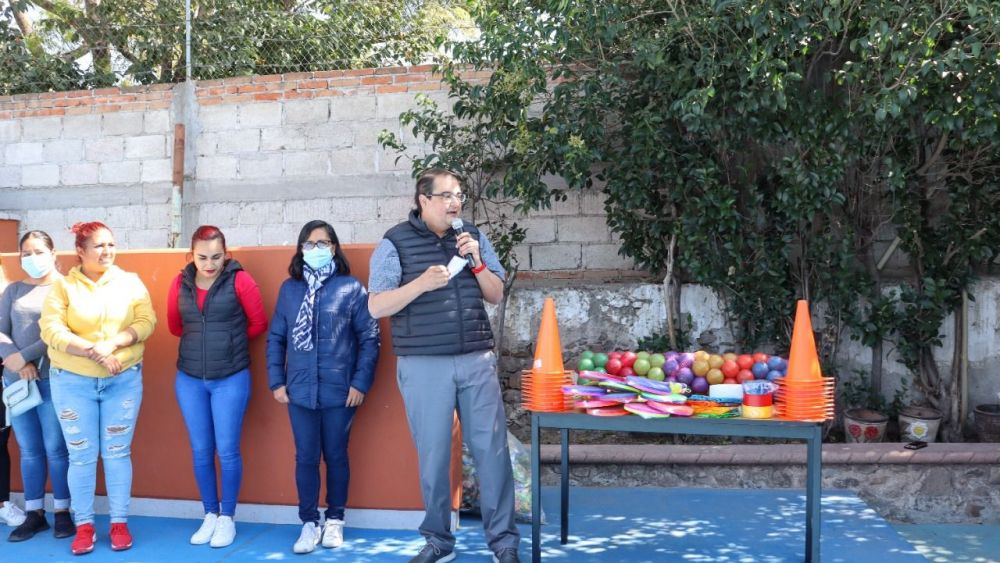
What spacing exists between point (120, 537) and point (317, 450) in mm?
1086

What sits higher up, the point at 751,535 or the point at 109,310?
the point at 109,310

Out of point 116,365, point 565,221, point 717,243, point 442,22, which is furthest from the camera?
point 442,22

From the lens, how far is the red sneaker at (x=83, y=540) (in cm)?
414

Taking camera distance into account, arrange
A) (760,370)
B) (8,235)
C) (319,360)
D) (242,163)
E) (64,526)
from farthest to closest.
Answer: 1. (8,235)
2. (242,163)
3. (64,526)
4. (319,360)
5. (760,370)

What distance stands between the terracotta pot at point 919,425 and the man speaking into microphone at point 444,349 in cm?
348

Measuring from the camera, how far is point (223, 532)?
4.26 m

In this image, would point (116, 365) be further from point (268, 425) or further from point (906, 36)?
point (906, 36)

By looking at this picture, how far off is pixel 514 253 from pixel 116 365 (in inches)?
132

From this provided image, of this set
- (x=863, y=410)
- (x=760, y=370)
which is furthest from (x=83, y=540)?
(x=863, y=410)

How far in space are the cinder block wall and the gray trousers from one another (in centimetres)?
304

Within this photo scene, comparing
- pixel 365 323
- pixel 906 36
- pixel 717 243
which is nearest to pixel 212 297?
pixel 365 323

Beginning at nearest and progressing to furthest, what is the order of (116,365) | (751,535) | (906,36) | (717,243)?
(116,365) → (751,535) → (906,36) → (717,243)

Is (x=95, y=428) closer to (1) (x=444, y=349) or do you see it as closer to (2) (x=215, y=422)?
(2) (x=215, y=422)

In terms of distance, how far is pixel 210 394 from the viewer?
423 centimetres
